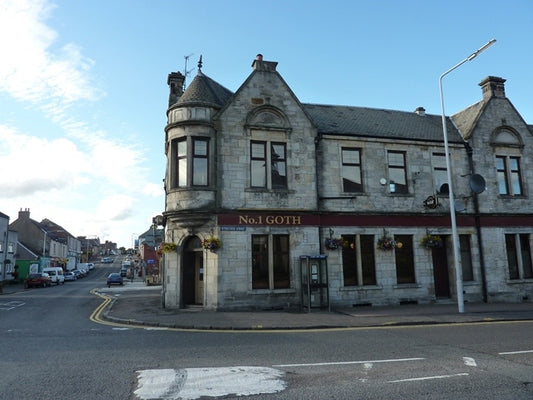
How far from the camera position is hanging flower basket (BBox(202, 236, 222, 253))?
53.6ft

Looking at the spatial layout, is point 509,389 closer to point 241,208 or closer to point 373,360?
point 373,360

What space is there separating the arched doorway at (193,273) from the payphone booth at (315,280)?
4.50 meters

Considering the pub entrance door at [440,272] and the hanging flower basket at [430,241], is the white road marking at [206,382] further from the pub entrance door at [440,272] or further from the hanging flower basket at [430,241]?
the pub entrance door at [440,272]

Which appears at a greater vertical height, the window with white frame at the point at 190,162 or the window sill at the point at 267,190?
the window with white frame at the point at 190,162

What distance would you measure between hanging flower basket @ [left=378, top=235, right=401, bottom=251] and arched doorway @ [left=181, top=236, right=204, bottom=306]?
8.17 m

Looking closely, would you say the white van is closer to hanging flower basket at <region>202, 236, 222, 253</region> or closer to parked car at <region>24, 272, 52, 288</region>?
parked car at <region>24, 272, 52, 288</region>

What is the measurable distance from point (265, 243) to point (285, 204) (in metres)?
1.92

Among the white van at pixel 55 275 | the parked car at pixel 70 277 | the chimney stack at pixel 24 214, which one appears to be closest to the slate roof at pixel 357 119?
the white van at pixel 55 275

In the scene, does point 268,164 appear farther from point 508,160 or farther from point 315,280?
point 508,160

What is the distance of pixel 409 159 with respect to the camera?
19.9m

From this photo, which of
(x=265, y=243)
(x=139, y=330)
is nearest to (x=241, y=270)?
(x=265, y=243)

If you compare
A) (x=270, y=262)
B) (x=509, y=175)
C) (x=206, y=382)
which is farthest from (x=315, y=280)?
(x=509, y=175)

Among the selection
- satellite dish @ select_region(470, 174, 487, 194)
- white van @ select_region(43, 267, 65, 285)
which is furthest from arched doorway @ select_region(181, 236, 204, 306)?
white van @ select_region(43, 267, 65, 285)

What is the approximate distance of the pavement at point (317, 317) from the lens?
12805mm
